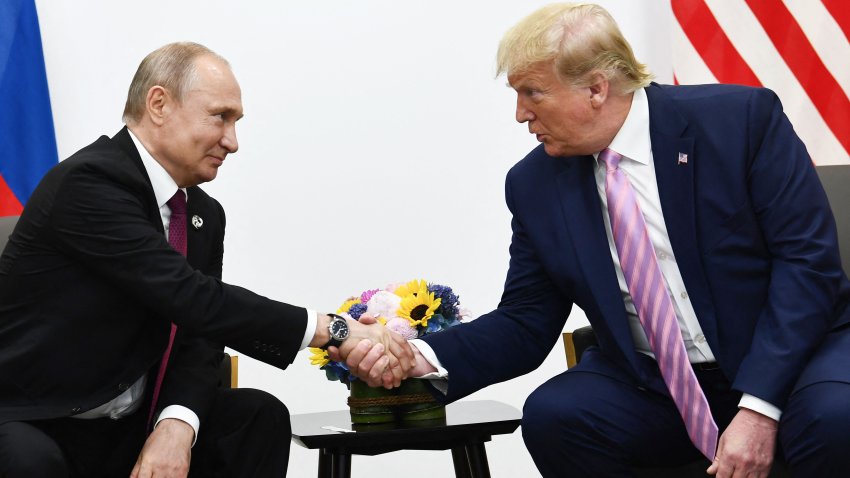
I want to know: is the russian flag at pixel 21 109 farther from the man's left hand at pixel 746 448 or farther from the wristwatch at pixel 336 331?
the man's left hand at pixel 746 448

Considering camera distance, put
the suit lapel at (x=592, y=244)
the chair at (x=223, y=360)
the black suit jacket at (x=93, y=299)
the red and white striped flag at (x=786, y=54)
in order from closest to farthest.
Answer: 1. the black suit jacket at (x=93, y=299)
2. the suit lapel at (x=592, y=244)
3. the chair at (x=223, y=360)
4. the red and white striped flag at (x=786, y=54)

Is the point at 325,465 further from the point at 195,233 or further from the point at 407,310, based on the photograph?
the point at 195,233

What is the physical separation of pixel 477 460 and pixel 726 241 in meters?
0.82

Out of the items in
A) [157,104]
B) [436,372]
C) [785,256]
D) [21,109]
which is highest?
[21,109]

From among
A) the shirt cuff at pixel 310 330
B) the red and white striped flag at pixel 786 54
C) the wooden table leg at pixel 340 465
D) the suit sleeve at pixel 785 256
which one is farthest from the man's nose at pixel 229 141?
the red and white striped flag at pixel 786 54

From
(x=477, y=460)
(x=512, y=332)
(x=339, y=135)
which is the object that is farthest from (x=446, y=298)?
(x=339, y=135)

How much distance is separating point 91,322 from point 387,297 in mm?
733

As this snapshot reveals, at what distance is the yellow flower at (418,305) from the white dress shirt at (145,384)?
285 millimetres

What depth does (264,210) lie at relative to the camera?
12.1 ft

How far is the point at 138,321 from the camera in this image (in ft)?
7.32

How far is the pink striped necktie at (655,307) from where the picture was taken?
87.2 inches

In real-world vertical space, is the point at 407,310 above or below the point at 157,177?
below

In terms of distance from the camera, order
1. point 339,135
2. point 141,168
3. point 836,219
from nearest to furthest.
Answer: point 141,168 < point 836,219 < point 339,135

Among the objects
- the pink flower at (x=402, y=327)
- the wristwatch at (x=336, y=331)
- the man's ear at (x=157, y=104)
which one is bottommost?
the pink flower at (x=402, y=327)
